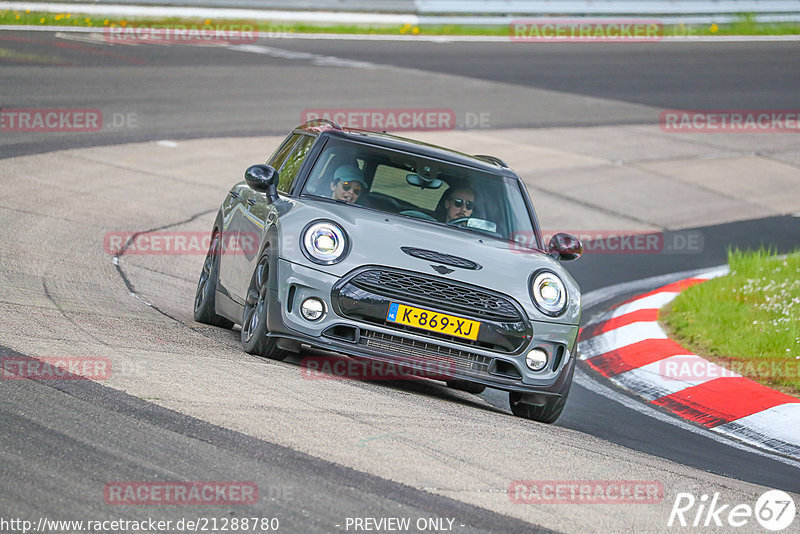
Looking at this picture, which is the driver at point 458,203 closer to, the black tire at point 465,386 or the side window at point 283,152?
the black tire at point 465,386

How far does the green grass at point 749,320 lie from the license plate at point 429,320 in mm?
2859

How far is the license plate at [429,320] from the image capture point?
644cm

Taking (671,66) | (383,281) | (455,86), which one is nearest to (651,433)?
(383,281)

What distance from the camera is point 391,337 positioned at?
254 inches

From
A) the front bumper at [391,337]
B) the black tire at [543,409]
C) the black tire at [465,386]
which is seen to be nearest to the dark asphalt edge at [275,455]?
the front bumper at [391,337]

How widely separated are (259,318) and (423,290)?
3.37 feet

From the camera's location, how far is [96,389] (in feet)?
17.4

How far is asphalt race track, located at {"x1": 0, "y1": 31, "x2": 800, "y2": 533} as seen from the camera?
14.6ft

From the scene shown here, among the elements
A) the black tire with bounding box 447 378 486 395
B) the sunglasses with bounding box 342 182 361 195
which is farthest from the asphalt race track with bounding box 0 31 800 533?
the sunglasses with bounding box 342 182 361 195

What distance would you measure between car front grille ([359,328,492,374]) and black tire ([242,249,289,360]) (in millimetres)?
620

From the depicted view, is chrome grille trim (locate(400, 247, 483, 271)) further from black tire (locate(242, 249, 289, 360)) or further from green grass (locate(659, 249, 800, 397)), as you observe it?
green grass (locate(659, 249, 800, 397))

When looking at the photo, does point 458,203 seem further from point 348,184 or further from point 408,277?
point 408,277

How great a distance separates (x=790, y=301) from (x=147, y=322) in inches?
208

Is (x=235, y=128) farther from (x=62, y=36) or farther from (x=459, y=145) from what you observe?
(x=62, y=36)
